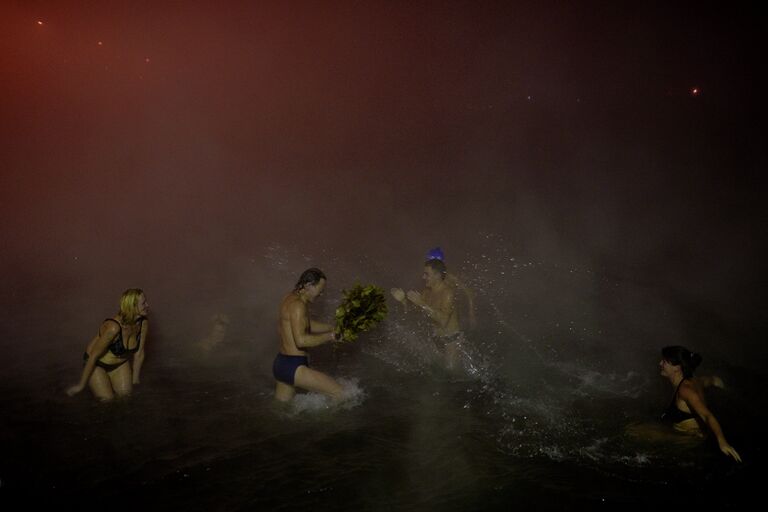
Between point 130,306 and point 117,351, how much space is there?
67 cm

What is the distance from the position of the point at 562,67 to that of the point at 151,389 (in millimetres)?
22944

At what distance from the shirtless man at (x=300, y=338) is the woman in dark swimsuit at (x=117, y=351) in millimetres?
1797

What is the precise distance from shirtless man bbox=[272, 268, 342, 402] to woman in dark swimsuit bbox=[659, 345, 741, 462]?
3808 millimetres

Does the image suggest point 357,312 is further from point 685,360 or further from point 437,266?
point 685,360

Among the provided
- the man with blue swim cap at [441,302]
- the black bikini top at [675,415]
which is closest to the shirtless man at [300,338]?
the man with blue swim cap at [441,302]

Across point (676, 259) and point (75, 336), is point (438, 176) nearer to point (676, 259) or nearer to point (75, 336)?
point (676, 259)

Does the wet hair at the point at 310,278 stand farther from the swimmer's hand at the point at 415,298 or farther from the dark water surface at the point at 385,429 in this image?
the dark water surface at the point at 385,429

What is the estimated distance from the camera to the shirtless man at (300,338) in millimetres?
5383

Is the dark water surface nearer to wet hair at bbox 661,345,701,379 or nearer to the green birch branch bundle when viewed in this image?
wet hair at bbox 661,345,701,379

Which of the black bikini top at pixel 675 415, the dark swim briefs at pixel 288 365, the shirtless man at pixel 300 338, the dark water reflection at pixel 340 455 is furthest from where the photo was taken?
the dark swim briefs at pixel 288 365

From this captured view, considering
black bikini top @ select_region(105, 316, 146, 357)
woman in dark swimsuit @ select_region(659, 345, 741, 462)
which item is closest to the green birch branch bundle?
black bikini top @ select_region(105, 316, 146, 357)

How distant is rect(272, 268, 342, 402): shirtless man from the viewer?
17.7 ft

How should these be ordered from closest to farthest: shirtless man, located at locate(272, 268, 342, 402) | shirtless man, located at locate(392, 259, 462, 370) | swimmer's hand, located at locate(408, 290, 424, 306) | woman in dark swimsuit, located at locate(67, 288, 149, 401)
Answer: woman in dark swimsuit, located at locate(67, 288, 149, 401) < shirtless man, located at locate(272, 268, 342, 402) < swimmer's hand, located at locate(408, 290, 424, 306) < shirtless man, located at locate(392, 259, 462, 370)

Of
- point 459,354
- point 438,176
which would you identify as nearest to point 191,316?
point 459,354
